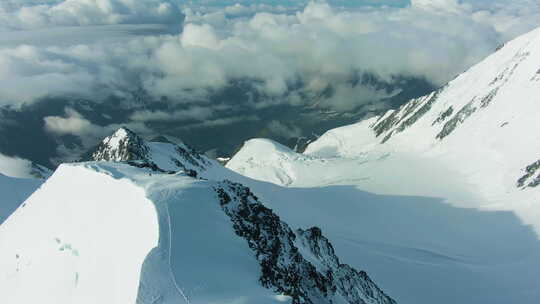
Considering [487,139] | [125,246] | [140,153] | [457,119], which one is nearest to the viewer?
[125,246]

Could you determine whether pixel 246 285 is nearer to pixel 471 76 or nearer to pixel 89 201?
pixel 89 201

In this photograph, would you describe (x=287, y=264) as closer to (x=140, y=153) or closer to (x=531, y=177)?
(x=531, y=177)

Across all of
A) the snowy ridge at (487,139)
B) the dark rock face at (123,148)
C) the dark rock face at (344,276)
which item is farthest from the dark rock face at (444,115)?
the dark rock face at (344,276)

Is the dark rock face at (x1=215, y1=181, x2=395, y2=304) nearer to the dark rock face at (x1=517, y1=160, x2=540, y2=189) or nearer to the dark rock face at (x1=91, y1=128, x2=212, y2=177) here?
the dark rock face at (x1=517, y1=160, x2=540, y2=189)

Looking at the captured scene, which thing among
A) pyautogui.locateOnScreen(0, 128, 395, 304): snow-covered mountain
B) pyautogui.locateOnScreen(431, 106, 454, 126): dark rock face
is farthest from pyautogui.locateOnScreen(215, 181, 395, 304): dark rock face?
pyautogui.locateOnScreen(431, 106, 454, 126): dark rock face

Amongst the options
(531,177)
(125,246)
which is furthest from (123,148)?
(531,177)
